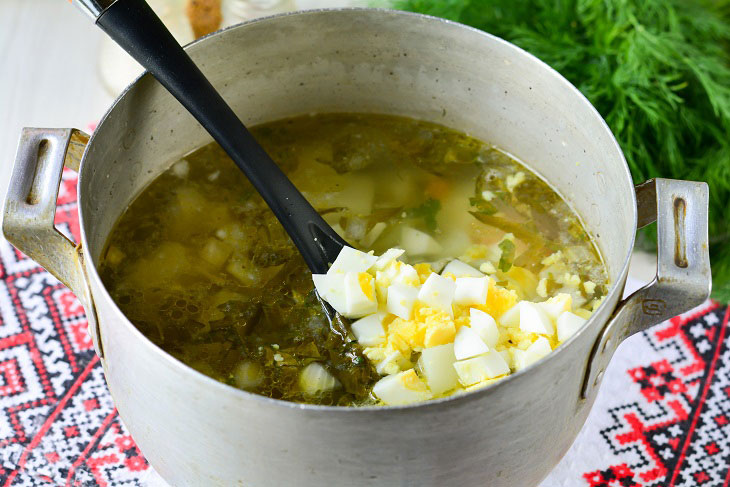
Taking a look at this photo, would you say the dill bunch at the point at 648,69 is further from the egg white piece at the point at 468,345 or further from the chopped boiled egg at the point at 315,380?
the chopped boiled egg at the point at 315,380

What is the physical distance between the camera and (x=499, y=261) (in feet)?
4.29

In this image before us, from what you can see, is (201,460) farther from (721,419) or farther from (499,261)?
(721,419)

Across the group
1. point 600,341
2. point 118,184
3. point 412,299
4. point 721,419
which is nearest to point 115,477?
point 118,184

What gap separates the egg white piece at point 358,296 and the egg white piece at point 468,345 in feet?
0.40

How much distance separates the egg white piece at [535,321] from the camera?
115 cm

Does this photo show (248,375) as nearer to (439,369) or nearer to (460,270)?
(439,369)

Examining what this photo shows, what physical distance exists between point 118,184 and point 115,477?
1.46ft

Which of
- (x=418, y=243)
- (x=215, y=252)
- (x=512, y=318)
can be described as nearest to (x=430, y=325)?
(x=512, y=318)

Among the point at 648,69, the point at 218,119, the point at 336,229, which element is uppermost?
the point at 218,119

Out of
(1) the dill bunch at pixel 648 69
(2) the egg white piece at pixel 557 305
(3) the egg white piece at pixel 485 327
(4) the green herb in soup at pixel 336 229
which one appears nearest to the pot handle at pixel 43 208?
(4) the green herb in soup at pixel 336 229

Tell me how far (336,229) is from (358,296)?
0.22 meters

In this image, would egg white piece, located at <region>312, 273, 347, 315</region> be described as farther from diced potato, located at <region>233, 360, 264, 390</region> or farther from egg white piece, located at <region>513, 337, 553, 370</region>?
egg white piece, located at <region>513, 337, 553, 370</region>

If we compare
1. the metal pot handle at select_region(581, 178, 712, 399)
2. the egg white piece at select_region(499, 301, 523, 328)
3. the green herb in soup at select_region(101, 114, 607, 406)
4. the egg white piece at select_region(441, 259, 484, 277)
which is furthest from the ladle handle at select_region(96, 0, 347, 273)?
the metal pot handle at select_region(581, 178, 712, 399)

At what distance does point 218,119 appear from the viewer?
127 centimetres
